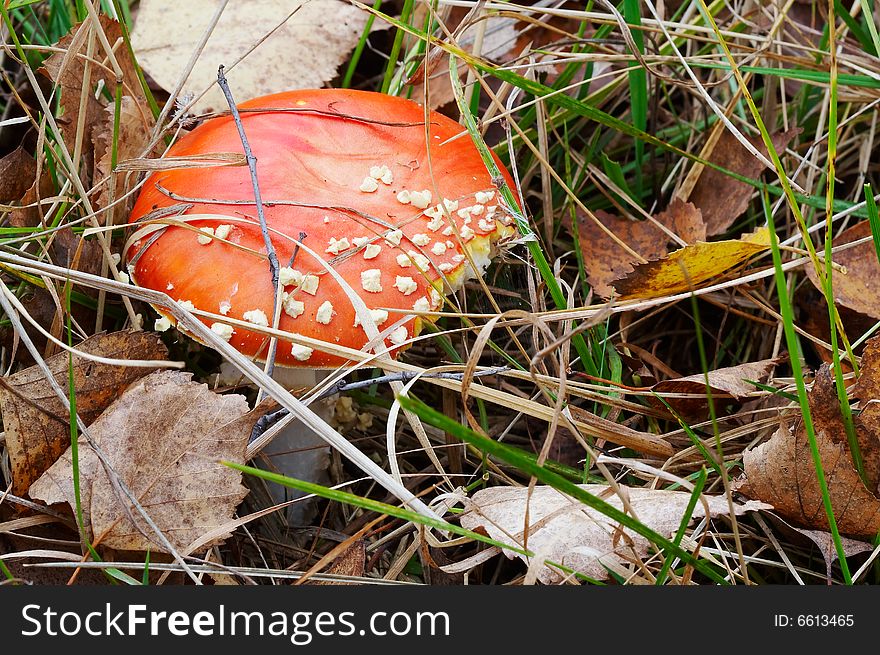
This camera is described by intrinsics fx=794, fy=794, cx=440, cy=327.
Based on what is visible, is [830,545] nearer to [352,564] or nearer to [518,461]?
[518,461]

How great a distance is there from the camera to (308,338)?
1.62m

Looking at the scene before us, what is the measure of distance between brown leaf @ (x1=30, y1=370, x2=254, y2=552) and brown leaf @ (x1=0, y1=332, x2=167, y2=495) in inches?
2.9

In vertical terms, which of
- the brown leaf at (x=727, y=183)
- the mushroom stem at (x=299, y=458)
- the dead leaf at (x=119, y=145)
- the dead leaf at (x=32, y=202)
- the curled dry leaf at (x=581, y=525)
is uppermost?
the dead leaf at (x=119, y=145)

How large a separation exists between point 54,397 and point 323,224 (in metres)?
0.71

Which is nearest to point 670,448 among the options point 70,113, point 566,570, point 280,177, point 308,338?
point 566,570

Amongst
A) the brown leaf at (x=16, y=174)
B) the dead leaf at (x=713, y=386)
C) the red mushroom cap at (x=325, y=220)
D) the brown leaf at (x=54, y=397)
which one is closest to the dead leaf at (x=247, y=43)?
the brown leaf at (x=16, y=174)

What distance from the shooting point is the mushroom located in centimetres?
167

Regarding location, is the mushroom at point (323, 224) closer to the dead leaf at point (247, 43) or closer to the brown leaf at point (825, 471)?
the dead leaf at point (247, 43)

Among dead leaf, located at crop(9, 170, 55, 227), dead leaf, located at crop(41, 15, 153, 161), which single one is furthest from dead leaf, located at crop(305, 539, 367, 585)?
dead leaf, located at crop(41, 15, 153, 161)

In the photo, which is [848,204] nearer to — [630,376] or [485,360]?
[630,376]

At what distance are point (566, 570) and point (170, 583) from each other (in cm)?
84

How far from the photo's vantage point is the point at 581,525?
5.27 feet

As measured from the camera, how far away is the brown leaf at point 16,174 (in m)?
2.23

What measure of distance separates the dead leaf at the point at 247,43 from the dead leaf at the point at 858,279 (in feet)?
5.42
